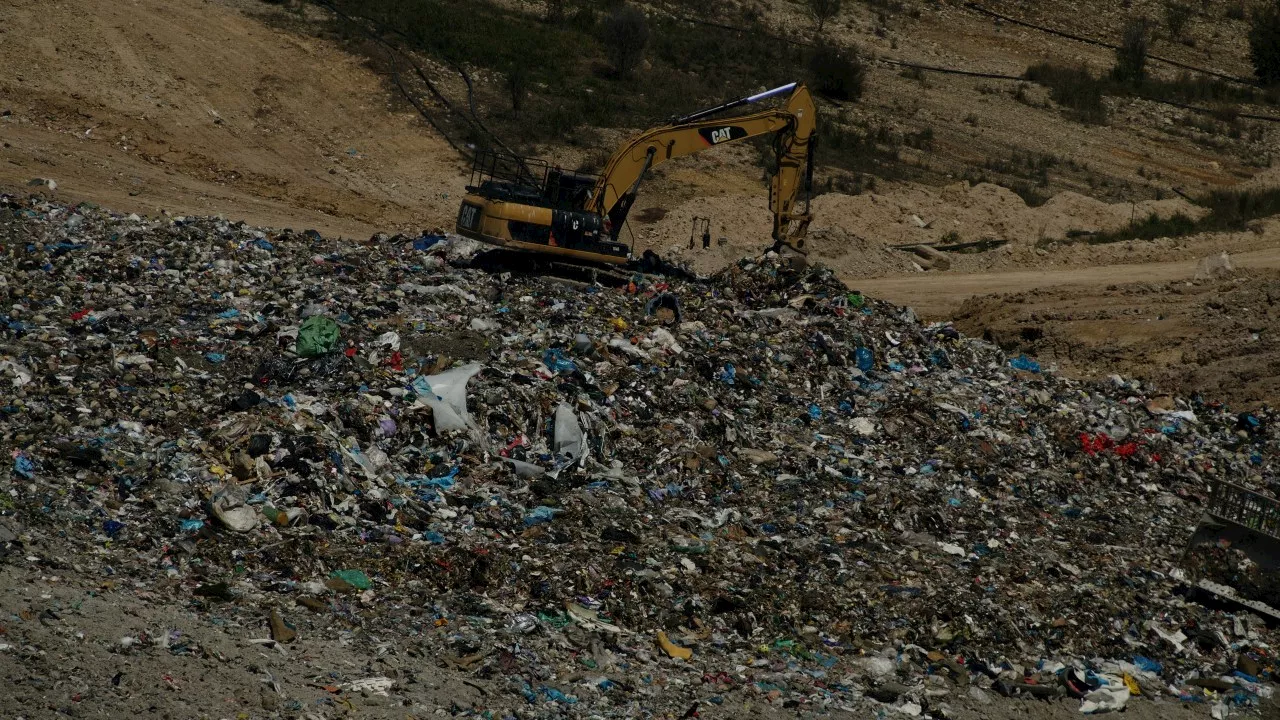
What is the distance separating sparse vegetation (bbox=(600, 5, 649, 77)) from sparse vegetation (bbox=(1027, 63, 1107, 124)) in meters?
9.88

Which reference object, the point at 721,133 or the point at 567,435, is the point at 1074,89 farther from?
the point at 567,435

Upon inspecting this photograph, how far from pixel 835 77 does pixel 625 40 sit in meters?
4.78

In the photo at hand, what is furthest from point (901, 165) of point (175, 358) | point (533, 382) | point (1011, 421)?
point (175, 358)

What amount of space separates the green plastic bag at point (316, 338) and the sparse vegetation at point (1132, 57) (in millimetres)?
25264

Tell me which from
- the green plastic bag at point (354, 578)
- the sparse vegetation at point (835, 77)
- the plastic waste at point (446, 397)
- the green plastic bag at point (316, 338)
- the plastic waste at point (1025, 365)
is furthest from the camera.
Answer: the sparse vegetation at point (835, 77)

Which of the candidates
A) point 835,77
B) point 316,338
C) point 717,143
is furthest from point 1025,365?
point 835,77

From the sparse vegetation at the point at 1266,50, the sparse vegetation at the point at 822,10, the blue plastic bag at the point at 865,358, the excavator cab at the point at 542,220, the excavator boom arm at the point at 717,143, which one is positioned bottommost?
the blue plastic bag at the point at 865,358

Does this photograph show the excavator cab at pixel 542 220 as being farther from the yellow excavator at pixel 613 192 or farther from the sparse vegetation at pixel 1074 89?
the sparse vegetation at pixel 1074 89

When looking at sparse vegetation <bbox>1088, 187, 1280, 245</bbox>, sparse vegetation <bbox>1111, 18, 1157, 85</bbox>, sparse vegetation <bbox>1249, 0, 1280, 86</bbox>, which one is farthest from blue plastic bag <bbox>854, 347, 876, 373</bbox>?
sparse vegetation <bbox>1249, 0, 1280, 86</bbox>

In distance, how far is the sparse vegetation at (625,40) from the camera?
25953 mm

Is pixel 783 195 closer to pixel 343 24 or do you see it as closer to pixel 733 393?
pixel 733 393

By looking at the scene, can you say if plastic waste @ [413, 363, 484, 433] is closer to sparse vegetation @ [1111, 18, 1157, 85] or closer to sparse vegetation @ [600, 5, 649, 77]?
sparse vegetation @ [600, 5, 649, 77]

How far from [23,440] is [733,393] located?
604 cm

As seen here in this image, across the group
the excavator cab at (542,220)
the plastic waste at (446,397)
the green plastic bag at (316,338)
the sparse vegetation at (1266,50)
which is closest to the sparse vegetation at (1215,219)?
the excavator cab at (542,220)
